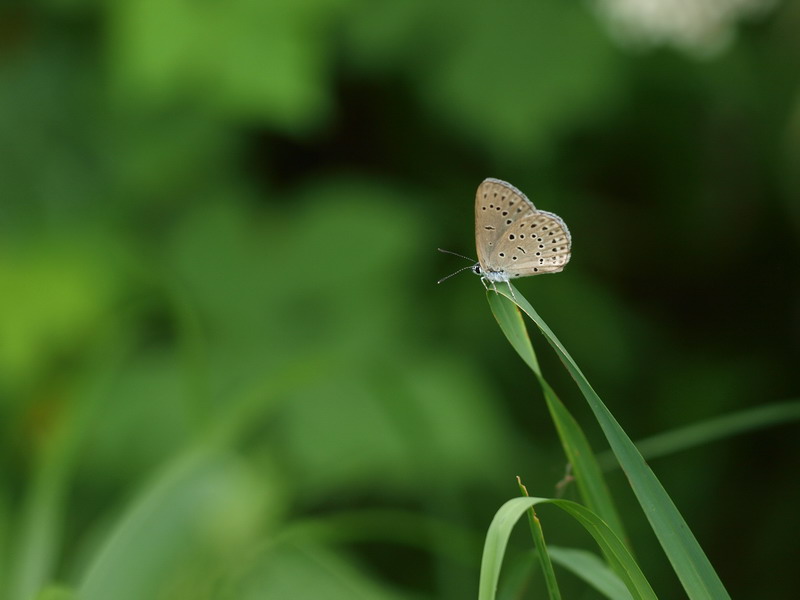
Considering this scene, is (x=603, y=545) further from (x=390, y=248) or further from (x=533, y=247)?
(x=390, y=248)

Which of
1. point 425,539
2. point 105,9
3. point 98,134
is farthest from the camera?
point 98,134

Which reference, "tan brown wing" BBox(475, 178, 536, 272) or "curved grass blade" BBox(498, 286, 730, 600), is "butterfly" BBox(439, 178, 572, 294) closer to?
"tan brown wing" BBox(475, 178, 536, 272)

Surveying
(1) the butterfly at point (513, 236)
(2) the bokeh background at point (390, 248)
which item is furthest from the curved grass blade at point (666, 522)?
(2) the bokeh background at point (390, 248)

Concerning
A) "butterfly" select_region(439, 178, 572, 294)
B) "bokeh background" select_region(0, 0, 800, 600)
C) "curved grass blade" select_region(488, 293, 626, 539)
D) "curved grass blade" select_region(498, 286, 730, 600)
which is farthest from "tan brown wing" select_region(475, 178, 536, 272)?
"bokeh background" select_region(0, 0, 800, 600)

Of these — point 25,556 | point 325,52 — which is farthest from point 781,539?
point 25,556

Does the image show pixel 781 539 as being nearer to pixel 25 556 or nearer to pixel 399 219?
pixel 399 219

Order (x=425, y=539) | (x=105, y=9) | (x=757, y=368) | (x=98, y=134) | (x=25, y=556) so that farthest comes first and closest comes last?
(x=757, y=368) → (x=98, y=134) → (x=105, y=9) → (x=425, y=539) → (x=25, y=556)
